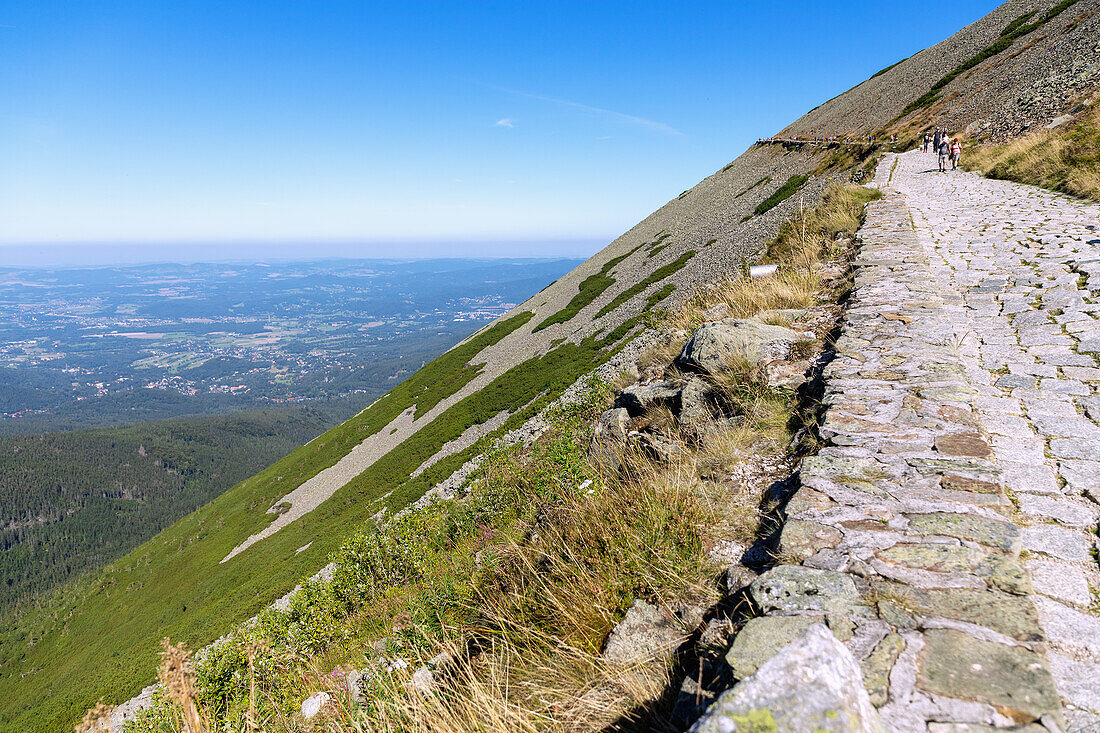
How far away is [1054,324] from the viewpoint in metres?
6.18

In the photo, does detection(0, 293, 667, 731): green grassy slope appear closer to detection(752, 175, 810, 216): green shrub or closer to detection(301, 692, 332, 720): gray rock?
detection(752, 175, 810, 216): green shrub

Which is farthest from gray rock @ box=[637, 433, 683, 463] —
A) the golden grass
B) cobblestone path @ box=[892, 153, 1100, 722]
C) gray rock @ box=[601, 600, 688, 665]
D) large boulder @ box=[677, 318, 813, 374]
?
the golden grass

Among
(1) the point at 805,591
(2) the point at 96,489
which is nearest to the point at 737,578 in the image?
(1) the point at 805,591

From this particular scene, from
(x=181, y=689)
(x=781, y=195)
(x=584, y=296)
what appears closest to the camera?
(x=181, y=689)

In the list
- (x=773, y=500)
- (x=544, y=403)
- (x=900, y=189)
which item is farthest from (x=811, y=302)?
(x=544, y=403)

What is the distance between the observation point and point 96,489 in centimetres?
17338

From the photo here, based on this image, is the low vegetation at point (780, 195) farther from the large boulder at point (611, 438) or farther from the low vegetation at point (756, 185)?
the large boulder at point (611, 438)

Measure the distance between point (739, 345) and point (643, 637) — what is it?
467cm

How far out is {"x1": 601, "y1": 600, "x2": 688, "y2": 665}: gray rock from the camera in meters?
2.85

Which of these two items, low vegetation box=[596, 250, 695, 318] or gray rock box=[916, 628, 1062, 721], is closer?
gray rock box=[916, 628, 1062, 721]

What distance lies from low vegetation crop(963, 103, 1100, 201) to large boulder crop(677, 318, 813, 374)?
12.4m

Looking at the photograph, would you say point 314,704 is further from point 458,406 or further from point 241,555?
point 241,555

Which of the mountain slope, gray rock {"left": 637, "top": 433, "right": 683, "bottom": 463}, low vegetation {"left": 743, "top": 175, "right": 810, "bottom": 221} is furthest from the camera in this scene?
low vegetation {"left": 743, "top": 175, "right": 810, "bottom": 221}

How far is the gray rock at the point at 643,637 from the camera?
285 cm
